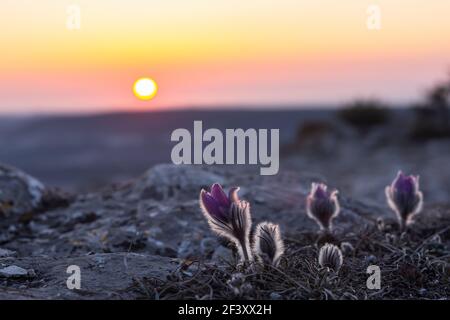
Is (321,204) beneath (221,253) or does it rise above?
above

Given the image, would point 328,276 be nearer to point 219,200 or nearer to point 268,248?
point 268,248

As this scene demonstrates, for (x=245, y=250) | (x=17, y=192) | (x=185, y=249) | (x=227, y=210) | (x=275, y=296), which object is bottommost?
(x=275, y=296)

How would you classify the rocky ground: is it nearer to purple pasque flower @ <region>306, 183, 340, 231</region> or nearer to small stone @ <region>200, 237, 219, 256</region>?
small stone @ <region>200, 237, 219, 256</region>

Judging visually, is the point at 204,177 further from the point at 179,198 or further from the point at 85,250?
the point at 85,250

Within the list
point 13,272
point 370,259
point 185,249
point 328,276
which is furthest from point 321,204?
point 13,272

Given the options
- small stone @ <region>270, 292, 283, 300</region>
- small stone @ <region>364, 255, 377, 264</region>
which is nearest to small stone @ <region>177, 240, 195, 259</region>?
small stone @ <region>364, 255, 377, 264</region>

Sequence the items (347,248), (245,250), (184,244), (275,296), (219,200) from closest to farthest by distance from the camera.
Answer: (275,296) → (219,200) → (245,250) → (347,248) → (184,244)
